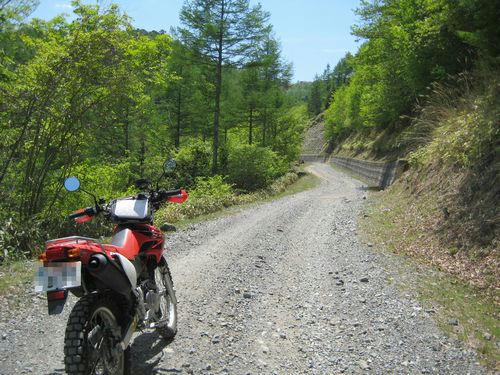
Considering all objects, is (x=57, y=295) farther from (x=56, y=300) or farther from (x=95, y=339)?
(x=95, y=339)

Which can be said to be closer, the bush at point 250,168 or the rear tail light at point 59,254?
the rear tail light at point 59,254

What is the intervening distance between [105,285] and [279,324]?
2543 mm

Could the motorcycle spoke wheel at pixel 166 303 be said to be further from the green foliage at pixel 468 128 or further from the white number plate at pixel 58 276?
the green foliage at pixel 468 128

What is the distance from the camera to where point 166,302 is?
4.50 meters

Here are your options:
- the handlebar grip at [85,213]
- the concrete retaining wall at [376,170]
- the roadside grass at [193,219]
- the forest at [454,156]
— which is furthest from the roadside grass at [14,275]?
the concrete retaining wall at [376,170]

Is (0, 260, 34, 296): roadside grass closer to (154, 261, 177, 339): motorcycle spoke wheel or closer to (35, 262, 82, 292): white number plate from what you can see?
(154, 261, 177, 339): motorcycle spoke wheel

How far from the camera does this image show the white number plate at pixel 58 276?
105 inches

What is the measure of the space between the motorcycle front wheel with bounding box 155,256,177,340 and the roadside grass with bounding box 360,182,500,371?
3.12 m

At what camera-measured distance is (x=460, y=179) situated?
8555 mm

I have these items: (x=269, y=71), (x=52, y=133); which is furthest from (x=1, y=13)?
(x=269, y=71)

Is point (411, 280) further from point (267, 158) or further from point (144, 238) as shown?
point (267, 158)

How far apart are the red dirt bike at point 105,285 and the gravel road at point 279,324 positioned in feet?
2.68

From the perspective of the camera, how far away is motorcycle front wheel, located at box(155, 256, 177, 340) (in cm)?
428

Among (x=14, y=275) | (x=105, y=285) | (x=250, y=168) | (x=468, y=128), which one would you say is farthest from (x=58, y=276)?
(x=250, y=168)
